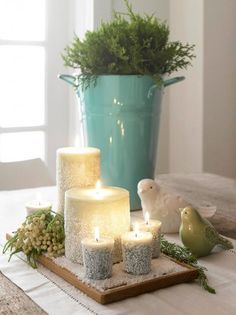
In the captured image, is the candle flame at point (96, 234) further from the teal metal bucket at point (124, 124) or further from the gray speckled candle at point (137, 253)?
the teal metal bucket at point (124, 124)

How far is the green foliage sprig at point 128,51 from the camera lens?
3.42 ft

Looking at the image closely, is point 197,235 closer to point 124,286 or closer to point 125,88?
point 124,286

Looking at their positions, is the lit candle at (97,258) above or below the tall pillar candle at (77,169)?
below

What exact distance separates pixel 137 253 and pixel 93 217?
0.08 meters

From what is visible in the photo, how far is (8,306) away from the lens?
0.63 m

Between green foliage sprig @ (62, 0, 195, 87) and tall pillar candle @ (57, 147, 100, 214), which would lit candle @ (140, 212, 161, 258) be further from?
green foliage sprig @ (62, 0, 195, 87)

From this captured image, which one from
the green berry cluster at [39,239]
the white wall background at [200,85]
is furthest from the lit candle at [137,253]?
the white wall background at [200,85]

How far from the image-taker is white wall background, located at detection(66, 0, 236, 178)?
2.24m

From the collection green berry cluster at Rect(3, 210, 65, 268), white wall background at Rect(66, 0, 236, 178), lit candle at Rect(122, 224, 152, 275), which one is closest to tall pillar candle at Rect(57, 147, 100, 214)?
green berry cluster at Rect(3, 210, 65, 268)

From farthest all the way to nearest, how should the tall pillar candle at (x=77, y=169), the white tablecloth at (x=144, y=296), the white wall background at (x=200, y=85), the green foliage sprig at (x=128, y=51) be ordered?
the white wall background at (x=200, y=85), the green foliage sprig at (x=128, y=51), the tall pillar candle at (x=77, y=169), the white tablecloth at (x=144, y=296)

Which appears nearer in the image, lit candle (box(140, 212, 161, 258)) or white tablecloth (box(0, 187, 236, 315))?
white tablecloth (box(0, 187, 236, 315))

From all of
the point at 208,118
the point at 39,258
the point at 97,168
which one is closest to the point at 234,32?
the point at 208,118

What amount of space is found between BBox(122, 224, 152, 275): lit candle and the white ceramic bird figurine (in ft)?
0.78

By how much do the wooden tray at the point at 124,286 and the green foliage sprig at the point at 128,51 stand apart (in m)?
0.45
